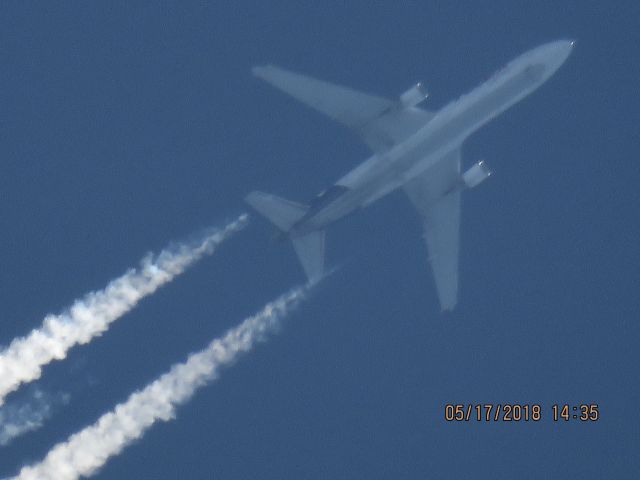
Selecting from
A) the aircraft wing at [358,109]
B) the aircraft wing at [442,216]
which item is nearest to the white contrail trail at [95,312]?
the aircraft wing at [358,109]

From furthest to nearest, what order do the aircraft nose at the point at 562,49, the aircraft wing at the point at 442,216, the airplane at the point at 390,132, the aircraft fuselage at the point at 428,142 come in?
the aircraft wing at the point at 442,216
the aircraft nose at the point at 562,49
the airplane at the point at 390,132
the aircraft fuselage at the point at 428,142

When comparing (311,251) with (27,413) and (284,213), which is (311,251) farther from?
(27,413)

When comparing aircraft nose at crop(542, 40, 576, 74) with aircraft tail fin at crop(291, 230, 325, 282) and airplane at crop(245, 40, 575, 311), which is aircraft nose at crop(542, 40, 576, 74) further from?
aircraft tail fin at crop(291, 230, 325, 282)

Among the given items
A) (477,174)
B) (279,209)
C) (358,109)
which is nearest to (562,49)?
(477,174)

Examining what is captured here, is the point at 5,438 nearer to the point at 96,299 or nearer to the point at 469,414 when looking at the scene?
the point at 96,299

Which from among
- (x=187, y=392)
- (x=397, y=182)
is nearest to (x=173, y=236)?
(x=187, y=392)

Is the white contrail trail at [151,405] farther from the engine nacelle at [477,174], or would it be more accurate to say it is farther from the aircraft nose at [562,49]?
the aircraft nose at [562,49]

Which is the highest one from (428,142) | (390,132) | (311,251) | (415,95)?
(415,95)
